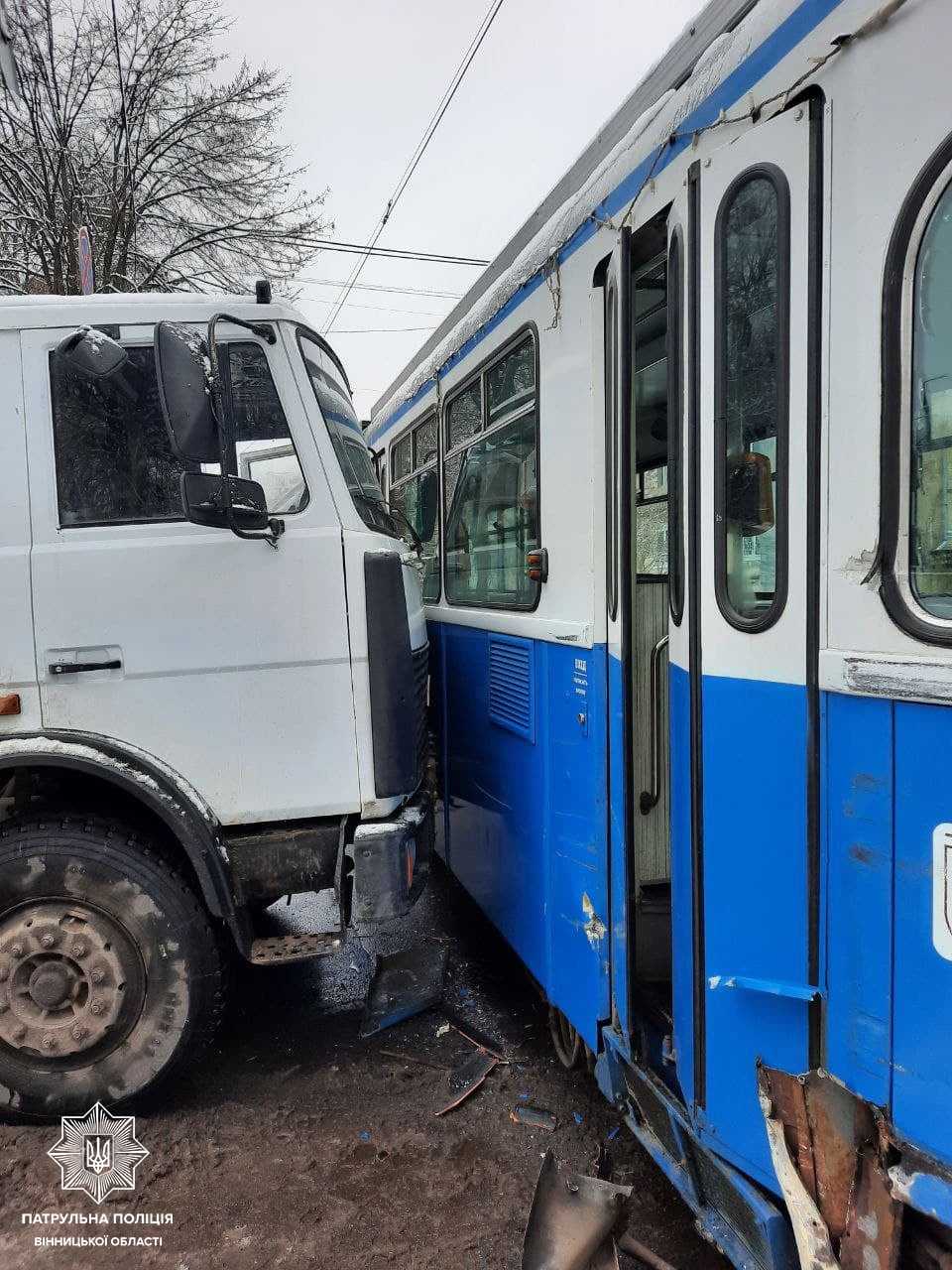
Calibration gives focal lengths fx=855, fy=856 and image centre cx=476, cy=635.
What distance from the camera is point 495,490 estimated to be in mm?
3664

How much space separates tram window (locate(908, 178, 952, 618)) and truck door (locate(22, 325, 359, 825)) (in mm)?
1862

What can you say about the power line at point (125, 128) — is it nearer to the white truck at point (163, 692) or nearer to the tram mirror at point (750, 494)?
the white truck at point (163, 692)

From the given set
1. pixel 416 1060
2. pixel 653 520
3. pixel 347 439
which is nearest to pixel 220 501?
pixel 347 439

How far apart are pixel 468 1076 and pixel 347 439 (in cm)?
249

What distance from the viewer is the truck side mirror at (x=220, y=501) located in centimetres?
263

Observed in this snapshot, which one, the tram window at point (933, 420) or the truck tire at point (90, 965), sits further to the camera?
the truck tire at point (90, 965)

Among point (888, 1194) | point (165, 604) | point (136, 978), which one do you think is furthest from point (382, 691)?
point (888, 1194)

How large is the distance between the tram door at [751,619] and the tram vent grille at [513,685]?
1.13 m

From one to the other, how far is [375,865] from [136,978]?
0.91 meters

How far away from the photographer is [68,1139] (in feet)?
9.54

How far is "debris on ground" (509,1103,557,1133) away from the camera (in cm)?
294

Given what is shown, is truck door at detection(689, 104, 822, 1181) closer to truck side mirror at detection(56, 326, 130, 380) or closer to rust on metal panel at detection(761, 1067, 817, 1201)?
rust on metal panel at detection(761, 1067, 817, 1201)

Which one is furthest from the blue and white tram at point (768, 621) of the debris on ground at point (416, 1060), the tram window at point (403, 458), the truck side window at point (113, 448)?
the tram window at point (403, 458)

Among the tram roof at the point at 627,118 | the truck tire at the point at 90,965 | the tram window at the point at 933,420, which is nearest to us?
the tram window at the point at 933,420
